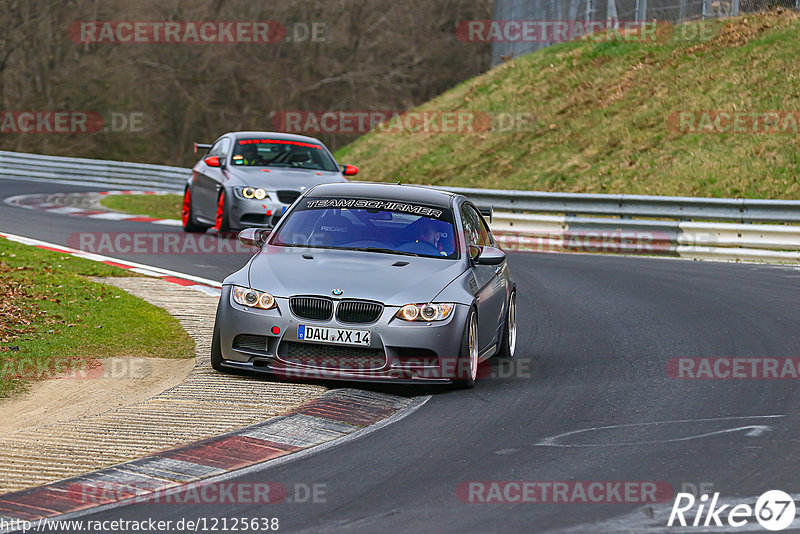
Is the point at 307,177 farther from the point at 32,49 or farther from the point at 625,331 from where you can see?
the point at 32,49

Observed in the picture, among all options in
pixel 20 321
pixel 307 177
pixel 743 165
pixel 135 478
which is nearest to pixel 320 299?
pixel 135 478

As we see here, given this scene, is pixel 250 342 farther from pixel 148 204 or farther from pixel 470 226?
pixel 148 204

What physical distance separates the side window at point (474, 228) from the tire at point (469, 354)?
1194mm

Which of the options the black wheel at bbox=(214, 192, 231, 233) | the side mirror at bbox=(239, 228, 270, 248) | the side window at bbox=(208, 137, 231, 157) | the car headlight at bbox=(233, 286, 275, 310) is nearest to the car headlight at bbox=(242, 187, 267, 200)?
the black wheel at bbox=(214, 192, 231, 233)

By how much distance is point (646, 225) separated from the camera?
70.1 feet

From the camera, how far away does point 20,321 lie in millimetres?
10938

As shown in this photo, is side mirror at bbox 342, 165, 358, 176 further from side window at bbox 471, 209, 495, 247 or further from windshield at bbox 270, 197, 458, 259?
windshield at bbox 270, 197, 458, 259

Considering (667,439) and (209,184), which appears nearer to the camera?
(667,439)

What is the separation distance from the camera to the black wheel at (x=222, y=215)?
18516 millimetres

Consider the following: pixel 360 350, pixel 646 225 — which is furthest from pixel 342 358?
pixel 646 225

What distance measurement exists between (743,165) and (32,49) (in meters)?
36.8

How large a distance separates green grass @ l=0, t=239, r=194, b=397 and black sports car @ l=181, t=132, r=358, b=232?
13.5 feet

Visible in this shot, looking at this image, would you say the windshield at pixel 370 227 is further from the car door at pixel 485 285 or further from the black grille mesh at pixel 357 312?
the black grille mesh at pixel 357 312

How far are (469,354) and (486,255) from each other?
1054mm
